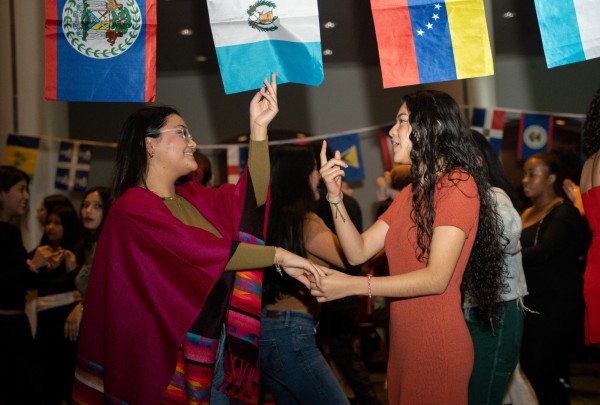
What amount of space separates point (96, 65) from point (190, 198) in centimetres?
64

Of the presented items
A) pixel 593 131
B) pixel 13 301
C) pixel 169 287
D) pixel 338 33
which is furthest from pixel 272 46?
pixel 338 33

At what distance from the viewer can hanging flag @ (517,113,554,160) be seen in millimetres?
5941

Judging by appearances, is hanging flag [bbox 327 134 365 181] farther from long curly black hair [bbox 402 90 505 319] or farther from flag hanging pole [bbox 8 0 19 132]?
long curly black hair [bbox 402 90 505 319]

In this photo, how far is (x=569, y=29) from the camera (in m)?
2.37

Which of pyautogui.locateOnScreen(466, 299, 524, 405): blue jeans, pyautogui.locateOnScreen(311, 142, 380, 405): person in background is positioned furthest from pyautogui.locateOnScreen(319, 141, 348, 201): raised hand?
pyautogui.locateOnScreen(311, 142, 380, 405): person in background

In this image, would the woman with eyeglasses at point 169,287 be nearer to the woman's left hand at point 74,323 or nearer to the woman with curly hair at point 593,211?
the woman with curly hair at point 593,211

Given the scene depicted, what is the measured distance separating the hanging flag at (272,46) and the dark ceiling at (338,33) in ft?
16.4

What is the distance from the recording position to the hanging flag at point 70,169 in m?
6.28

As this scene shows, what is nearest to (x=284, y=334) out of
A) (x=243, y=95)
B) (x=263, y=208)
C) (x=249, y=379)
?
(x=249, y=379)

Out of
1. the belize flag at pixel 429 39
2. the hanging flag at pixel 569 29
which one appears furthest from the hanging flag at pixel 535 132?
the belize flag at pixel 429 39

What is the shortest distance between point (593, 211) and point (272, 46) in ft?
4.31

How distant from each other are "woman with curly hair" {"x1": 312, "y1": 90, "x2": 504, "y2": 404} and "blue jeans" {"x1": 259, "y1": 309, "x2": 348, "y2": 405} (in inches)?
23.3

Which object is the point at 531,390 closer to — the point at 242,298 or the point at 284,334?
the point at 284,334

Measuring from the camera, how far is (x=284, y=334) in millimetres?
2617
